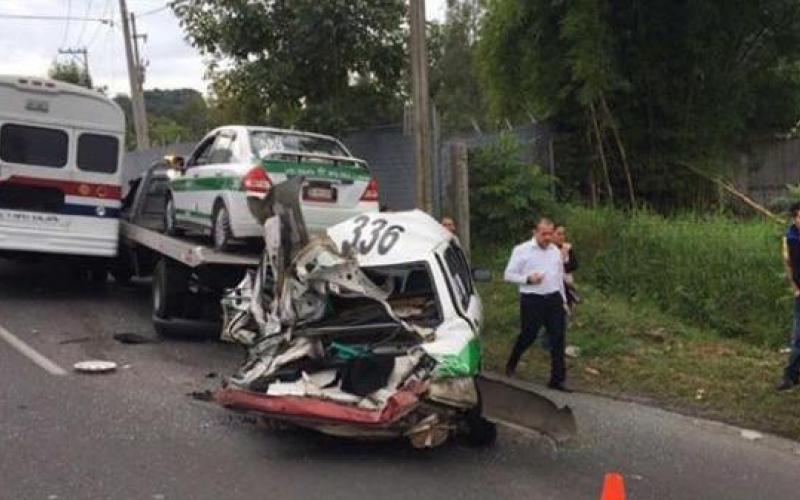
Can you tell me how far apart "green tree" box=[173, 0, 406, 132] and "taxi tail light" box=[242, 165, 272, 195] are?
6621 mm

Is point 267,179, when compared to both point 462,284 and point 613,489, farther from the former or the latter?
point 613,489

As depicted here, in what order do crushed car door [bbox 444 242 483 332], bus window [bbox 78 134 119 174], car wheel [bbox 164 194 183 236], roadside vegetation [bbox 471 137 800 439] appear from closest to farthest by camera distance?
crushed car door [bbox 444 242 483 332], roadside vegetation [bbox 471 137 800 439], car wheel [bbox 164 194 183 236], bus window [bbox 78 134 119 174]

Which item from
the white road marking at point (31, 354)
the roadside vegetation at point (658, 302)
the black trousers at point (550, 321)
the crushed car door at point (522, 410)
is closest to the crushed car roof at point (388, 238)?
the crushed car door at point (522, 410)

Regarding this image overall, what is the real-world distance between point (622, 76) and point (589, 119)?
950 mm

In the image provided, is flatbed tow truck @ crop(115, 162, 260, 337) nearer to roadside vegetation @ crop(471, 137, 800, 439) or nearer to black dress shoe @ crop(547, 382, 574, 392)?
roadside vegetation @ crop(471, 137, 800, 439)

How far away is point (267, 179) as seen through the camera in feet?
34.7

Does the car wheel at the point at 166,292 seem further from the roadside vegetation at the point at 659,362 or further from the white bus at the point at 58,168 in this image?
the roadside vegetation at the point at 659,362

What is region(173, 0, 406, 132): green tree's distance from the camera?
55.4 feet

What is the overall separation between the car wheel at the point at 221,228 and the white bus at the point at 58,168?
10.9 ft

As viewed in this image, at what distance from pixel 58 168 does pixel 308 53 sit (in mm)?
5041

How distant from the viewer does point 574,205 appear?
55.4 ft

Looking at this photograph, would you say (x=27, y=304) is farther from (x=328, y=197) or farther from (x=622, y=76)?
(x=622, y=76)

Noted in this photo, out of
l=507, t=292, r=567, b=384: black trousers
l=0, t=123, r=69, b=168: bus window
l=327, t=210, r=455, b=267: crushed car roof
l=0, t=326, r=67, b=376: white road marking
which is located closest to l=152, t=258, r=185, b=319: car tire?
l=0, t=326, r=67, b=376: white road marking

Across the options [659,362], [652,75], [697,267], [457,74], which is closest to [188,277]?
[659,362]
